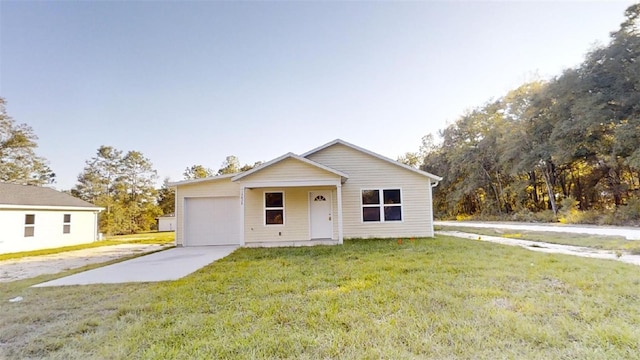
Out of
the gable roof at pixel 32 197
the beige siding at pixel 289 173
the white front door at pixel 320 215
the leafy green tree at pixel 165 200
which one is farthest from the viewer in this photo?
the leafy green tree at pixel 165 200

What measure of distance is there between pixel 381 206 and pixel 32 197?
15.8 meters

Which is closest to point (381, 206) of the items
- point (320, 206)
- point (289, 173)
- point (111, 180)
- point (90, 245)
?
point (320, 206)

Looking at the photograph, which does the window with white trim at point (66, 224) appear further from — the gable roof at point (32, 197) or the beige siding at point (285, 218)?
the beige siding at point (285, 218)

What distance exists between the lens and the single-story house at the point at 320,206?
36.4 feet

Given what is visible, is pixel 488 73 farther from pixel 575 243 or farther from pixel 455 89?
pixel 575 243

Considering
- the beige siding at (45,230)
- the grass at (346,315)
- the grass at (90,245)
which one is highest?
the beige siding at (45,230)

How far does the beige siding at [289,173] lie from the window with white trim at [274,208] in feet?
3.51

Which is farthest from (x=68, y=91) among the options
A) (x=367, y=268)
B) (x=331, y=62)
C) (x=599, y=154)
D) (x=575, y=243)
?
(x=599, y=154)

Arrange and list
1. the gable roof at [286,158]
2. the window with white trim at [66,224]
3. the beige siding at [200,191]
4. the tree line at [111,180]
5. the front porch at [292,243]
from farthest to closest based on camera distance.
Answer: the tree line at [111,180], the window with white trim at [66,224], the beige siding at [200,191], the front porch at [292,243], the gable roof at [286,158]

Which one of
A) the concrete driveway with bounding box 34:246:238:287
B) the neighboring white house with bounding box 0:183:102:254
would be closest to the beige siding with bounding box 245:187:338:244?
the concrete driveway with bounding box 34:246:238:287

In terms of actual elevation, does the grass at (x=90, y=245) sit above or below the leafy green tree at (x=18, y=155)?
below

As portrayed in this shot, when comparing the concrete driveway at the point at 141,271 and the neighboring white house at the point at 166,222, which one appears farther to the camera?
the neighboring white house at the point at 166,222

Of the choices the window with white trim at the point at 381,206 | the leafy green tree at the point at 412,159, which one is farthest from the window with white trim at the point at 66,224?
the leafy green tree at the point at 412,159

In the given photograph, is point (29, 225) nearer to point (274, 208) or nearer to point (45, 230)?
point (45, 230)
